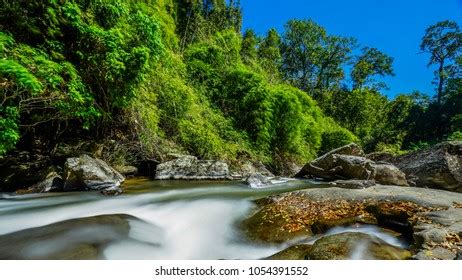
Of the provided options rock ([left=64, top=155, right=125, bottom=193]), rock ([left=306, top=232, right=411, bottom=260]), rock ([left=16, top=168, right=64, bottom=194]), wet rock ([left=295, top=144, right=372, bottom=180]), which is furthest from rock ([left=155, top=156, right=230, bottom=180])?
rock ([left=306, top=232, right=411, bottom=260])

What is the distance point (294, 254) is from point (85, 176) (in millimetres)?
5004

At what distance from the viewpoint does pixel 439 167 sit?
7.83 metres

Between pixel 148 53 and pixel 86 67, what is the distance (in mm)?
1441

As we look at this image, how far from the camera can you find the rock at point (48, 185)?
6.11 metres

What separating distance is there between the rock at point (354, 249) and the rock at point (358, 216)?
9.5 inches

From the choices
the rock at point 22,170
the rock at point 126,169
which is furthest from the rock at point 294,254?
the rock at point 126,169

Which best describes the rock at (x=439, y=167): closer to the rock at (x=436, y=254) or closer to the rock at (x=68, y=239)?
the rock at (x=436, y=254)

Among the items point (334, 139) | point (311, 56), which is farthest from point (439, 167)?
point (311, 56)

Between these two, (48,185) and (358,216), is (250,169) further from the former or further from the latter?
(358,216)

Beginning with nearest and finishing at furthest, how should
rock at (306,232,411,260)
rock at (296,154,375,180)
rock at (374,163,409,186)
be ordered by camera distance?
rock at (306,232,411,260) → rock at (374,163,409,186) → rock at (296,154,375,180)

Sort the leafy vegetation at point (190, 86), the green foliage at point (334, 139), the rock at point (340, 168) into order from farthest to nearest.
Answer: the green foliage at point (334, 139) < the rock at point (340, 168) < the leafy vegetation at point (190, 86)

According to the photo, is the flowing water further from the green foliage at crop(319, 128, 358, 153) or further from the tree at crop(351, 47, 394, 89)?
the tree at crop(351, 47, 394, 89)

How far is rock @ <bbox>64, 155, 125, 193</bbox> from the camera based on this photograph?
6367 millimetres

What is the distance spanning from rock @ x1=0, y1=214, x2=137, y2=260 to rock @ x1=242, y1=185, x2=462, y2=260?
182 centimetres
